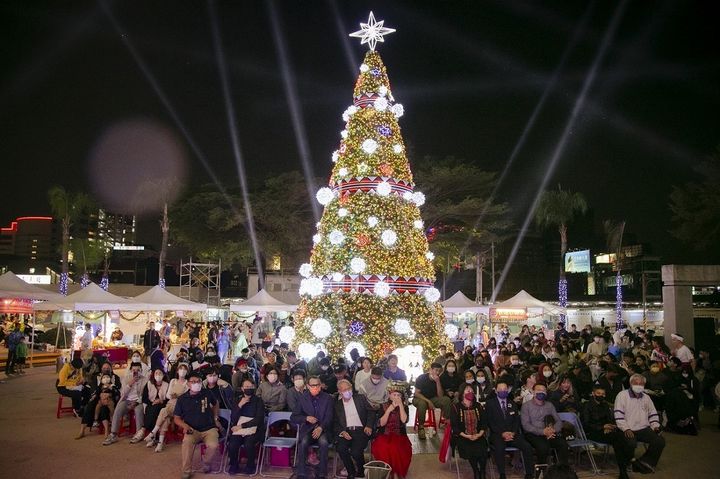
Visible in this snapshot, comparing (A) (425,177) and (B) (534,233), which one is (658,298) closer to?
(B) (534,233)

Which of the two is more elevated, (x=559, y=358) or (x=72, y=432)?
(x=559, y=358)

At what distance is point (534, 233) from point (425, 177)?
1659 inches

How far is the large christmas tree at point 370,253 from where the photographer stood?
49.1 feet

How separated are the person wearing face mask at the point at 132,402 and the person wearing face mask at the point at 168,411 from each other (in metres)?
0.31

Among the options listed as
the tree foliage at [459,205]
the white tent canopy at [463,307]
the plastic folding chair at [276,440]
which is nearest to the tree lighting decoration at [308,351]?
the plastic folding chair at [276,440]

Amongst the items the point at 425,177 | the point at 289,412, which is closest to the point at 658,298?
the point at 425,177

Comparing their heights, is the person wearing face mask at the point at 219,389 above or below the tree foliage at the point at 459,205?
below

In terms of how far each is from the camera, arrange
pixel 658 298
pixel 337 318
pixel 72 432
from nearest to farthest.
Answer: pixel 72 432 < pixel 337 318 < pixel 658 298

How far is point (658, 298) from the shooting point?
4738cm

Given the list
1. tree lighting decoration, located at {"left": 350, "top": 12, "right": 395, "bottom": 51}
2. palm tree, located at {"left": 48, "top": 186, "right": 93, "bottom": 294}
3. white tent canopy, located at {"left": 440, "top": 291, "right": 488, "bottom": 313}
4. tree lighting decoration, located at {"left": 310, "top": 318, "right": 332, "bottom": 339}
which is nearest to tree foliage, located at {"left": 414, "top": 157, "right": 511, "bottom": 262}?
white tent canopy, located at {"left": 440, "top": 291, "right": 488, "bottom": 313}

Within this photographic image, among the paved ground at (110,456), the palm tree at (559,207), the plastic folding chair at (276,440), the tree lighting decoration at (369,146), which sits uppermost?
the palm tree at (559,207)

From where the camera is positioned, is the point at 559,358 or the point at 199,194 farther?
the point at 199,194

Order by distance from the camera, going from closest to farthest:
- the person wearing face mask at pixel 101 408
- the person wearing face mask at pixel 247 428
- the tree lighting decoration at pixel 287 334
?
the person wearing face mask at pixel 247 428
the person wearing face mask at pixel 101 408
the tree lighting decoration at pixel 287 334

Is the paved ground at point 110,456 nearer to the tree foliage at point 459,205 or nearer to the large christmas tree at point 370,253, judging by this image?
the large christmas tree at point 370,253
